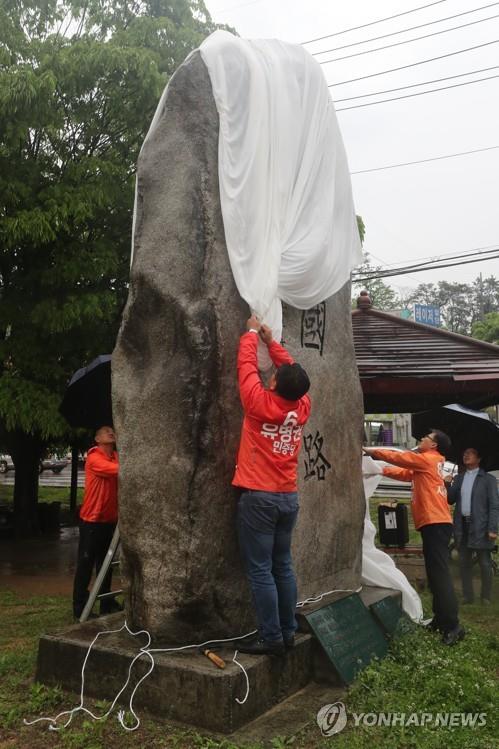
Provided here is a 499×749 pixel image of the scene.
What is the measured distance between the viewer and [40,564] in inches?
414

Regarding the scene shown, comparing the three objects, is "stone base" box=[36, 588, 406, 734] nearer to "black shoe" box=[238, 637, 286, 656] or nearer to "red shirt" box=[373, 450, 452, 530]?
"black shoe" box=[238, 637, 286, 656]

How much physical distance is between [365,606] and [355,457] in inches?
51.2

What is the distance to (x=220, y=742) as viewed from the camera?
12.7ft

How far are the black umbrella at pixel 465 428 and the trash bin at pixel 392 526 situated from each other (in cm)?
194

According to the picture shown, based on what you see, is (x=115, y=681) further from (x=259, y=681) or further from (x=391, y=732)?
(x=391, y=732)

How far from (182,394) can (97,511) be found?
2.05 metres

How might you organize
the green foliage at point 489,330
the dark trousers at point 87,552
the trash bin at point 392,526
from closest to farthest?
the dark trousers at point 87,552 < the trash bin at point 392,526 < the green foliage at point 489,330

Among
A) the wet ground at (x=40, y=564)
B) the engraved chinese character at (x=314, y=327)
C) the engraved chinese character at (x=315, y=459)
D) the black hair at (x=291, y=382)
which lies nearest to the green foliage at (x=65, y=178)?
the wet ground at (x=40, y=564)

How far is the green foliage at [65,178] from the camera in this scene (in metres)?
8.88

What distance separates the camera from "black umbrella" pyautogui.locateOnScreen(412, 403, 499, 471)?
816 centimetres

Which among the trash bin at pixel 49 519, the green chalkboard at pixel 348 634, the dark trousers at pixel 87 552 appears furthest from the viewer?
the trash bin at pixel 49 519

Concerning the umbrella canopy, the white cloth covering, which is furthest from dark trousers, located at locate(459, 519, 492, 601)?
the umbrella canopy

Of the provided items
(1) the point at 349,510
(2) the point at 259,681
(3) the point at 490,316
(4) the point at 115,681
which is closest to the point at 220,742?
(2) the point at 259,681

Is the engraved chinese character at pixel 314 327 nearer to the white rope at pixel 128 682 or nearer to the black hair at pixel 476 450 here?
the white rope at pixel 128 682
